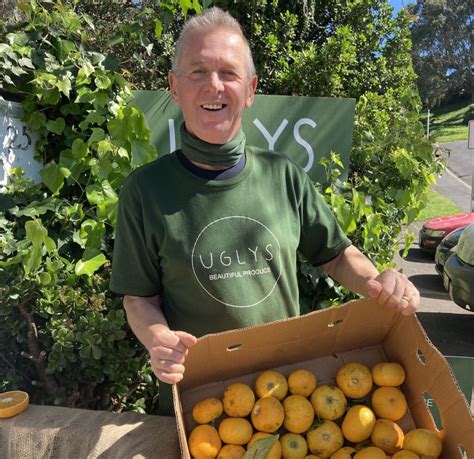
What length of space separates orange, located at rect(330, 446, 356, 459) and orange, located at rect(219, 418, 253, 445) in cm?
21

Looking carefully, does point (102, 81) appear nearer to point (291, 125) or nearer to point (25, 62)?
point (25, 62)

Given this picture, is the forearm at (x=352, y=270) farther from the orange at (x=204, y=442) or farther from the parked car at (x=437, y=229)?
the parked car at (x=437, y=229)

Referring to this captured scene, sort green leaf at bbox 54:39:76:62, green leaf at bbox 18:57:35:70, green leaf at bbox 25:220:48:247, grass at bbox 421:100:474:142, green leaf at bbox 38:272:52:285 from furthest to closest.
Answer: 1. grass at bbox 421:100:474:142
2. green leaf at bbox 54:39:76:62
3. green leaf at bbox 18:57:35:70
4. green leaf at bbox 38:272:52:285
5. green leaf at bbox 25:220:48:247

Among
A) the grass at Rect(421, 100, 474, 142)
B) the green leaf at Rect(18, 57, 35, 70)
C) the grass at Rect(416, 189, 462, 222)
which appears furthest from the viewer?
the grass at Rect(421, 100, 474, 142)

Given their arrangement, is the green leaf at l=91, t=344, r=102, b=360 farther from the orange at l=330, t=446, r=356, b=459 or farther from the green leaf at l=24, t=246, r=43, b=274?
the orange at l=330, t=446, r=356, b=459

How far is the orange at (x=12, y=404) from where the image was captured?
151 centimetres

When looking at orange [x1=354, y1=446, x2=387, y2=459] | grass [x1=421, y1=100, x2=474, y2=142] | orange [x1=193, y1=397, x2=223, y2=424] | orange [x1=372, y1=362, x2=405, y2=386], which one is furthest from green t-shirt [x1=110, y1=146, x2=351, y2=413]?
grass [x1=421, y1=100, x2=474, y2=142]

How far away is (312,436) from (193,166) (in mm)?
803

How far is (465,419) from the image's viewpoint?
1074 millimetres

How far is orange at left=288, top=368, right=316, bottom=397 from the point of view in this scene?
129 cm

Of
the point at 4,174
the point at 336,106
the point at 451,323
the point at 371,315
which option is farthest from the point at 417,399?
the point at 451,323

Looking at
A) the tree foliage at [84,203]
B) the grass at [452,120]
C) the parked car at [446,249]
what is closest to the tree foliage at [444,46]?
the grass at [452,120]

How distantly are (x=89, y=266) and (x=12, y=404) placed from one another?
58 cm

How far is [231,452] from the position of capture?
46.1 inches
